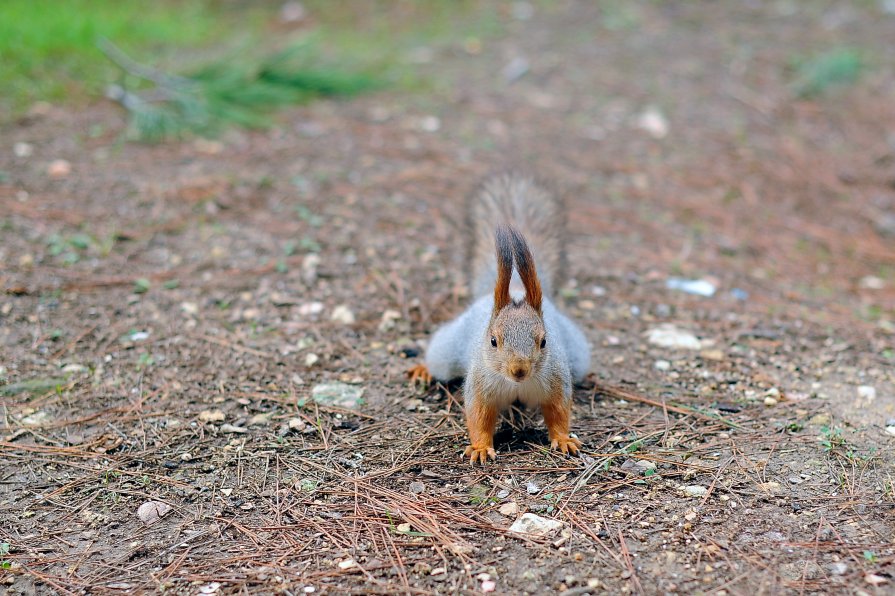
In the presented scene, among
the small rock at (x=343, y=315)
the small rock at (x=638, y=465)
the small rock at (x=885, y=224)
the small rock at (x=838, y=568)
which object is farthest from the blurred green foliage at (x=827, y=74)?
the small rock at (x=838, y=568)

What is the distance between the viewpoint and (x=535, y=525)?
254cm

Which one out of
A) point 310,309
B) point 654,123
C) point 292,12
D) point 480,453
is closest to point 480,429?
point 480,453

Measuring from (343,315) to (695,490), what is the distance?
1.77m

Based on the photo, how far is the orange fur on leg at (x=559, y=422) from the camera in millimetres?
2891

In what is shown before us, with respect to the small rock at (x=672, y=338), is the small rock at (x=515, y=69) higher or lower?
higher

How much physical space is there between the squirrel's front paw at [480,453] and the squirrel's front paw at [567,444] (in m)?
0.21

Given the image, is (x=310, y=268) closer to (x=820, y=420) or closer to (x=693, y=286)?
(x=693, y=286)

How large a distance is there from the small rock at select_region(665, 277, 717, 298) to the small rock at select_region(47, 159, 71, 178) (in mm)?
3337

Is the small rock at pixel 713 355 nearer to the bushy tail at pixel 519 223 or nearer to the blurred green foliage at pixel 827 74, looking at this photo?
the bushy tail at pixel 519 223

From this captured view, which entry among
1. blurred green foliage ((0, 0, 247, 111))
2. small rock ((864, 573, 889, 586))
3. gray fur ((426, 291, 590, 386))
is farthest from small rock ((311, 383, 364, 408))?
blurred green foliage ((0, 0, 247, 111))

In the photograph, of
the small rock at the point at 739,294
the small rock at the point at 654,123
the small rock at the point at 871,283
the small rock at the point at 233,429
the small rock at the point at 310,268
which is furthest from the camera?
the small rock at the point at 654,123

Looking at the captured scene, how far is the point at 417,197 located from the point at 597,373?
1876mm

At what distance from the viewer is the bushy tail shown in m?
3.50

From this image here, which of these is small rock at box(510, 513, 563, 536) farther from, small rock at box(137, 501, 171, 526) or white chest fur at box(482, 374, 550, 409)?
small rock at box(137, 501, 171, 526)
